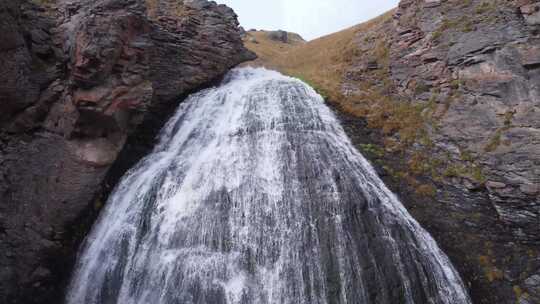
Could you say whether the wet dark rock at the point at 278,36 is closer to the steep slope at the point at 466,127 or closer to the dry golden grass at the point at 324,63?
the dry golden grass at the point at 324,63

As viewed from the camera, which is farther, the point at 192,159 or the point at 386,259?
the point at 192,159

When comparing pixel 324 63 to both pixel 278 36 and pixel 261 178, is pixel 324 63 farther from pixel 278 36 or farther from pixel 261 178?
pixel 278 36

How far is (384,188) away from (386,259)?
309cm

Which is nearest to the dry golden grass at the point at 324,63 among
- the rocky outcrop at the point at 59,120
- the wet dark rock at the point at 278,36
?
the rocky outcrop at the point at 59,120

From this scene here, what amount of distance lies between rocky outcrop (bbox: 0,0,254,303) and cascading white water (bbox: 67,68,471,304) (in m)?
1.01

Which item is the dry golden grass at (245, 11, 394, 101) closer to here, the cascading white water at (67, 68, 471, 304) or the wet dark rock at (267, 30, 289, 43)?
the cascading white water at (67, 68, 471, 304)

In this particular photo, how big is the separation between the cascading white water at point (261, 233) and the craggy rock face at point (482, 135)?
137 cm

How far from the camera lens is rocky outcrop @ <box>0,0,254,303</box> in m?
10.7

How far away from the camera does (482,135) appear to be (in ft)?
40.3

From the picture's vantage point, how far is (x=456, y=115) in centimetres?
1339

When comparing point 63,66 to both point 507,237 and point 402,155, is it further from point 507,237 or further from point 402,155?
point 507,237

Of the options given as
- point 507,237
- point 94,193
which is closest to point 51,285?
point 94,193

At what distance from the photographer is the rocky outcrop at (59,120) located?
35.1 ft

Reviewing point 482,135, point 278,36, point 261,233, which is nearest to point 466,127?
point 482,135
